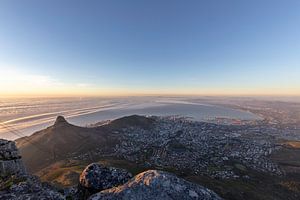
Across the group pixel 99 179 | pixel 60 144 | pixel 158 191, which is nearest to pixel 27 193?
pixel 99 179

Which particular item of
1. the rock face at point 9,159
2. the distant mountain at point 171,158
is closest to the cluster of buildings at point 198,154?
the distant mountain at point 171,158

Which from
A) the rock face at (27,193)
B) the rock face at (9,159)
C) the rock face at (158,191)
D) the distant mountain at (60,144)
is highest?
the rock face at (158,191)

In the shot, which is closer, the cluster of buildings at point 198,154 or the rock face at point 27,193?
the rock face at point 27,193

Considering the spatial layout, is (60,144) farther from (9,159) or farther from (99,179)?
(99,179)

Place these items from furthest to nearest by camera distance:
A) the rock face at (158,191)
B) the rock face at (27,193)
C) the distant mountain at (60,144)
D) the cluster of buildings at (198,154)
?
→ the distant mountain at (60,144) < the cluster of buildings at (198,154) < the rock face at (27,193) < the rock face at (158,191)

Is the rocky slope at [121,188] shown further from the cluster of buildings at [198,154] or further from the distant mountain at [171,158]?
the cluster of buildings at [198,154]

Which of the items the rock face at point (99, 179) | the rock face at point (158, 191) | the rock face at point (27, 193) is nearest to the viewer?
the rock face at point (158, 191)

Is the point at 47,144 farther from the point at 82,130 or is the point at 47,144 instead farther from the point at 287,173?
the point at 287,173

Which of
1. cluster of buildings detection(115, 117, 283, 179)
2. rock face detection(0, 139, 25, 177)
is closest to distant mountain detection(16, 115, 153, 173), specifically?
cluster of buildings detection(115, 117, 283, 179)
